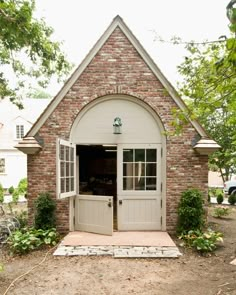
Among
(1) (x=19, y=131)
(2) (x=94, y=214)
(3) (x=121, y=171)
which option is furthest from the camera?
(1) (x=19, y=131)

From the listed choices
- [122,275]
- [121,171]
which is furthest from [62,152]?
[122,275]

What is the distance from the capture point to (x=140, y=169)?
8.41m

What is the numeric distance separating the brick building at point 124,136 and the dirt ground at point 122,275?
167cm

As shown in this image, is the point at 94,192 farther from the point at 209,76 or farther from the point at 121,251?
the point at 209,76

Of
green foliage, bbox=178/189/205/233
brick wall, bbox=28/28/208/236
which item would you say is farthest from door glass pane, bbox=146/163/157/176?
green foliage, bbox=178/189/205/233

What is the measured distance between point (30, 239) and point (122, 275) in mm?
2746

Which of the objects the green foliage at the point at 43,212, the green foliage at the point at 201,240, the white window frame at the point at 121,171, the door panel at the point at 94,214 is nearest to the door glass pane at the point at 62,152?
the green foliage at the point at 43,212

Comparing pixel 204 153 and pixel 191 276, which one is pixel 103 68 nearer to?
pixel 204 153

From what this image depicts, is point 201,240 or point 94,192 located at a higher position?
point 94,192

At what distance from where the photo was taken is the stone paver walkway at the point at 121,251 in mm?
6566

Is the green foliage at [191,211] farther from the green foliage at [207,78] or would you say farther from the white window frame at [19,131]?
the white window frame at [19,131]

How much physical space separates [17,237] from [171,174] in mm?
4353

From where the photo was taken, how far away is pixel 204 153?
8.05 meters

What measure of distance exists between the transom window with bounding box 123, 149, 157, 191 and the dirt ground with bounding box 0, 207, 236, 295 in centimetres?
213
